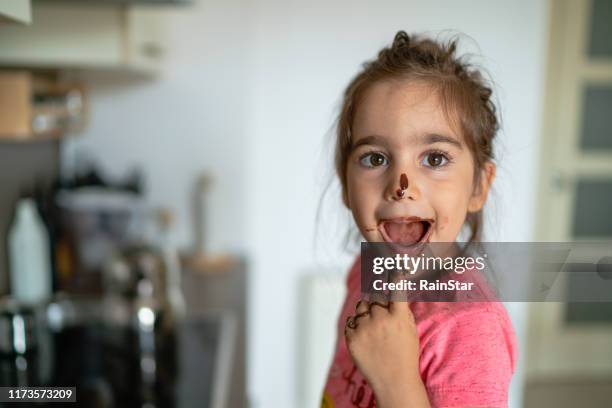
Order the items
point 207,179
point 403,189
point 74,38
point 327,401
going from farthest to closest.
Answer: point 207,179
point 74,38
point 327,401
point 403,189

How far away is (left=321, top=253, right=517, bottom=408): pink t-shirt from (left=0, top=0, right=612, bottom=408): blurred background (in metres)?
0.72

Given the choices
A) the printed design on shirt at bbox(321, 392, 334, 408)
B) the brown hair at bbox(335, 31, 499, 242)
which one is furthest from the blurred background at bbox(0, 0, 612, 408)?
the brown hair at bbox(335, 31, 499, 242)

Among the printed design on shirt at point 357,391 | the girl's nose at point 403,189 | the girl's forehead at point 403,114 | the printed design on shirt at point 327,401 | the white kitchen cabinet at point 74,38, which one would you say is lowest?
the printed design on shirt at point 327,401

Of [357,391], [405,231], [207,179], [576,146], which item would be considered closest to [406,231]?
[405,231]

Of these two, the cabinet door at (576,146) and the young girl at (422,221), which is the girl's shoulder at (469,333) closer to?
the young girl at (422,221)

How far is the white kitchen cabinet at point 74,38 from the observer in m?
1.07

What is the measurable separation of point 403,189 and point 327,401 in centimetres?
19

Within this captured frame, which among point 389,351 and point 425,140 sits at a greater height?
point 425,140

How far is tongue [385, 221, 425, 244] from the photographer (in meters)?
0.30

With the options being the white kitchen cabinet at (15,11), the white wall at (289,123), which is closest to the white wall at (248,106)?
the white wall at (289,123)

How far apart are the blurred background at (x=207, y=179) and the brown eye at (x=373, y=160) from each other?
2.47ft

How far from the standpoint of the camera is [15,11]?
0.43 meters

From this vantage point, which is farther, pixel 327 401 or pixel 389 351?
pixel 327 401

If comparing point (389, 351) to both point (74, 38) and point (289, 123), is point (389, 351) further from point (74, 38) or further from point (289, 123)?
point (289, 123)
